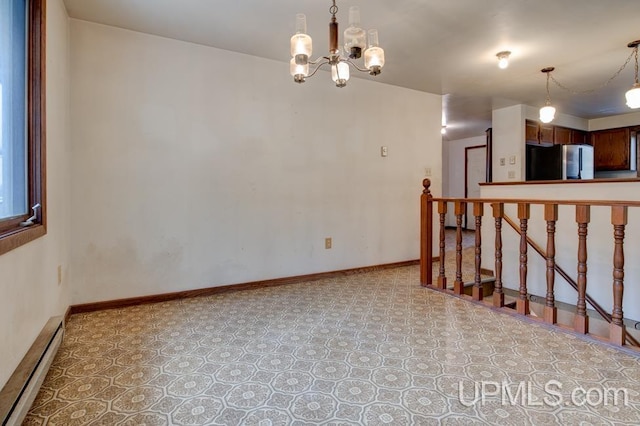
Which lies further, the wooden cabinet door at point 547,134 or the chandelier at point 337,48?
the wooden cabinet door at point 547,134

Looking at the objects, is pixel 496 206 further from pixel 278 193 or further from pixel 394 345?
pixel 278 193

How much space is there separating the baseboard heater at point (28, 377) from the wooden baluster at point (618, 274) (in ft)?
9.56

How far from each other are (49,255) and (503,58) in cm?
401

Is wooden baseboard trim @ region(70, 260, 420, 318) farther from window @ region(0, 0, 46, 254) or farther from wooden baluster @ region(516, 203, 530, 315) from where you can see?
wooden baluster @ region(516, 203, 530, 315)

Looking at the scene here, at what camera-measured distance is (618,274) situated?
201 cm

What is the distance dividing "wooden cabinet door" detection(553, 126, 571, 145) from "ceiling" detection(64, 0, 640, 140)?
1.58m

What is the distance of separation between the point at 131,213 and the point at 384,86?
309 cm

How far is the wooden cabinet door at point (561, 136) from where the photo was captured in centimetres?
557

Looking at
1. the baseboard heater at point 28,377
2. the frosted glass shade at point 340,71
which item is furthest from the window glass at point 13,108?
the frosted glass shade at point 340,71

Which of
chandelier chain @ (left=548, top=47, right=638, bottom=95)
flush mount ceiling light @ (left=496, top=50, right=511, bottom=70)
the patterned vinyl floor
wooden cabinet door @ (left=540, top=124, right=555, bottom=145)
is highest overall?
chandelier chain @ (left=548, top=47, right=638, bottom=95)

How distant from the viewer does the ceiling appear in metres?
2.43

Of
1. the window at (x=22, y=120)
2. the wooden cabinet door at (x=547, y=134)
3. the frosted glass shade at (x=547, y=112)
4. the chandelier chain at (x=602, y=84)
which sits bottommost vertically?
the window at (x=22, y=120)

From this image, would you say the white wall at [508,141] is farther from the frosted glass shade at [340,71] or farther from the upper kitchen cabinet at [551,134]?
the frosted glass shade at [340,71]

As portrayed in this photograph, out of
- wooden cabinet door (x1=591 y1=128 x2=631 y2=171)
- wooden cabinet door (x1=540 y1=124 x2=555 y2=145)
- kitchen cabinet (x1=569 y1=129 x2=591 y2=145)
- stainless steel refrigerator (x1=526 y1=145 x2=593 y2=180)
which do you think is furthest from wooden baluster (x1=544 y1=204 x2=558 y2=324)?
wooden cabinet door (x1=591 y1=128 x2=631 y2=171)
